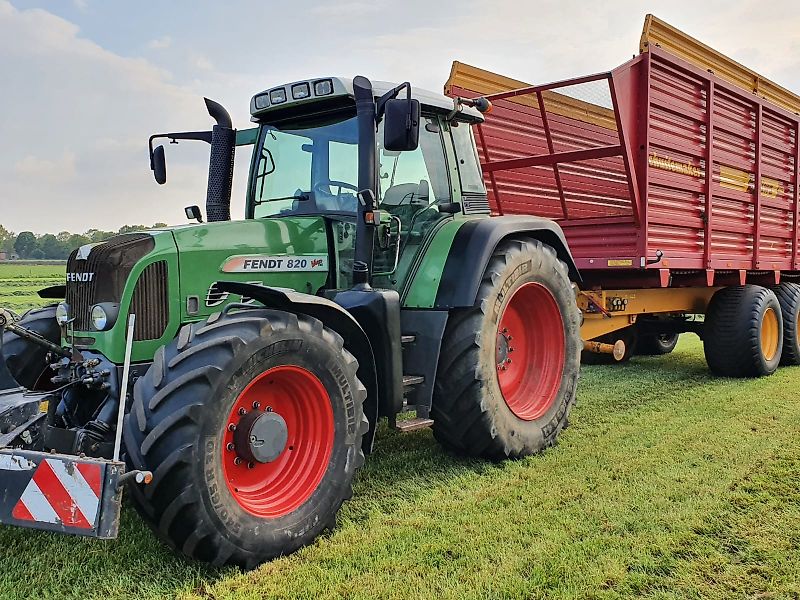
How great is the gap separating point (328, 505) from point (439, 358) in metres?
1.31

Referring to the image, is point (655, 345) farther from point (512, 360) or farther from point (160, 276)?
point (160, 276)

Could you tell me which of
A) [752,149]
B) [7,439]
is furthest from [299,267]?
[752,149]

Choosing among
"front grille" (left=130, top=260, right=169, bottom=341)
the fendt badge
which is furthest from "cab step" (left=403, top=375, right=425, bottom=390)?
"front grille" (left=130, top=260, right=169, bottom=341)

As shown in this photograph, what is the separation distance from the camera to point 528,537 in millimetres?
3389

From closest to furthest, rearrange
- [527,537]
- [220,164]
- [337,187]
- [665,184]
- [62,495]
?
[62,495]
[527,537]
[337,187]
[220,164]
[665,184]

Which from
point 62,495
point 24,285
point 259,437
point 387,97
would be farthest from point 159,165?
point 24,285

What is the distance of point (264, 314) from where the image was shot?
3.27 m

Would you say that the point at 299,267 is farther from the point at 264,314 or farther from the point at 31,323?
the point at 31,323

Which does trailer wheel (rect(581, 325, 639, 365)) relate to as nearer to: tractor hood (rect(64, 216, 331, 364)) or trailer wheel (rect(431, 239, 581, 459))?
trailer wheel (rect(431, 239, 581, 459))

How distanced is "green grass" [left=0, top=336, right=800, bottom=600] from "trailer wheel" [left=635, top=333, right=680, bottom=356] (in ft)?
15.0

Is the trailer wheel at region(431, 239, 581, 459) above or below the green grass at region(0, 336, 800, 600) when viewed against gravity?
above

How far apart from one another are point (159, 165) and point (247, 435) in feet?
7.50

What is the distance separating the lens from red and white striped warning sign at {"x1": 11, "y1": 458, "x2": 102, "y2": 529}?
2689 millimetres

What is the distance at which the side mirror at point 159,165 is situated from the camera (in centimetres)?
470
